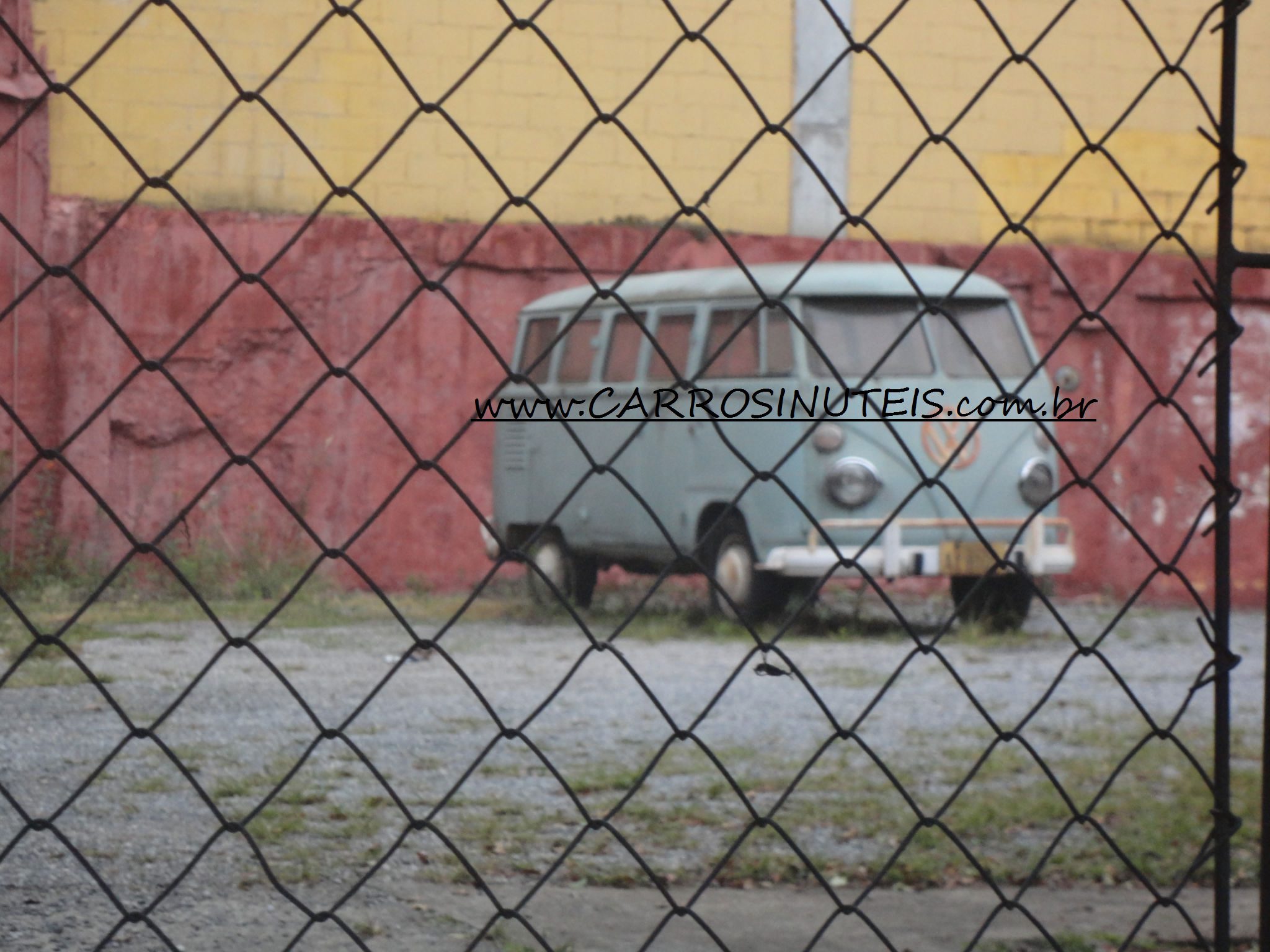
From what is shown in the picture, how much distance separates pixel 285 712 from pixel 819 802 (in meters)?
2.16

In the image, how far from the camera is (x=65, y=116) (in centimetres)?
841

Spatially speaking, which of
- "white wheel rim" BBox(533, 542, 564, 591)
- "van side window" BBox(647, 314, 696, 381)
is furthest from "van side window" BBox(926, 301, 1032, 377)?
"white wheel rim" BBox(533, 542, 564, 591)

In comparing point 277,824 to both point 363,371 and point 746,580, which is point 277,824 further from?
point 363,371

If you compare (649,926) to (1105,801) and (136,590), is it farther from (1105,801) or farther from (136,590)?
(136,590)

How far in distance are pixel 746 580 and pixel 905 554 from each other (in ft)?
2.44

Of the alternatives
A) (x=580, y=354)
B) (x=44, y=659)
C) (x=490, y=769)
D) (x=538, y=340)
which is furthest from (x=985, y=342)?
(x=44, y=659)

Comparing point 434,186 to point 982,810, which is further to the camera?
point 434,186

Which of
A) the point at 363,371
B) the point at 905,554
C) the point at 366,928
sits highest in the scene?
the point at 363,371

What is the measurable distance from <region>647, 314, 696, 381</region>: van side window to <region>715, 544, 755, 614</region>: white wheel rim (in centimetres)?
89

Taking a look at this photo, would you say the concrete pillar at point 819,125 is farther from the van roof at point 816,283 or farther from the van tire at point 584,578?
the van tire at point 584,578

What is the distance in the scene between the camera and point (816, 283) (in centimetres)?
705

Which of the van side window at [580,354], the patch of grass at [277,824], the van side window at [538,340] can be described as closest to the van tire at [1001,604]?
the van side window at [580,354]

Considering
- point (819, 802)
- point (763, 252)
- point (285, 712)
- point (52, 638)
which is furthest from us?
point (763, 252)

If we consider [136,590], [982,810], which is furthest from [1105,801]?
A: [136,590]
